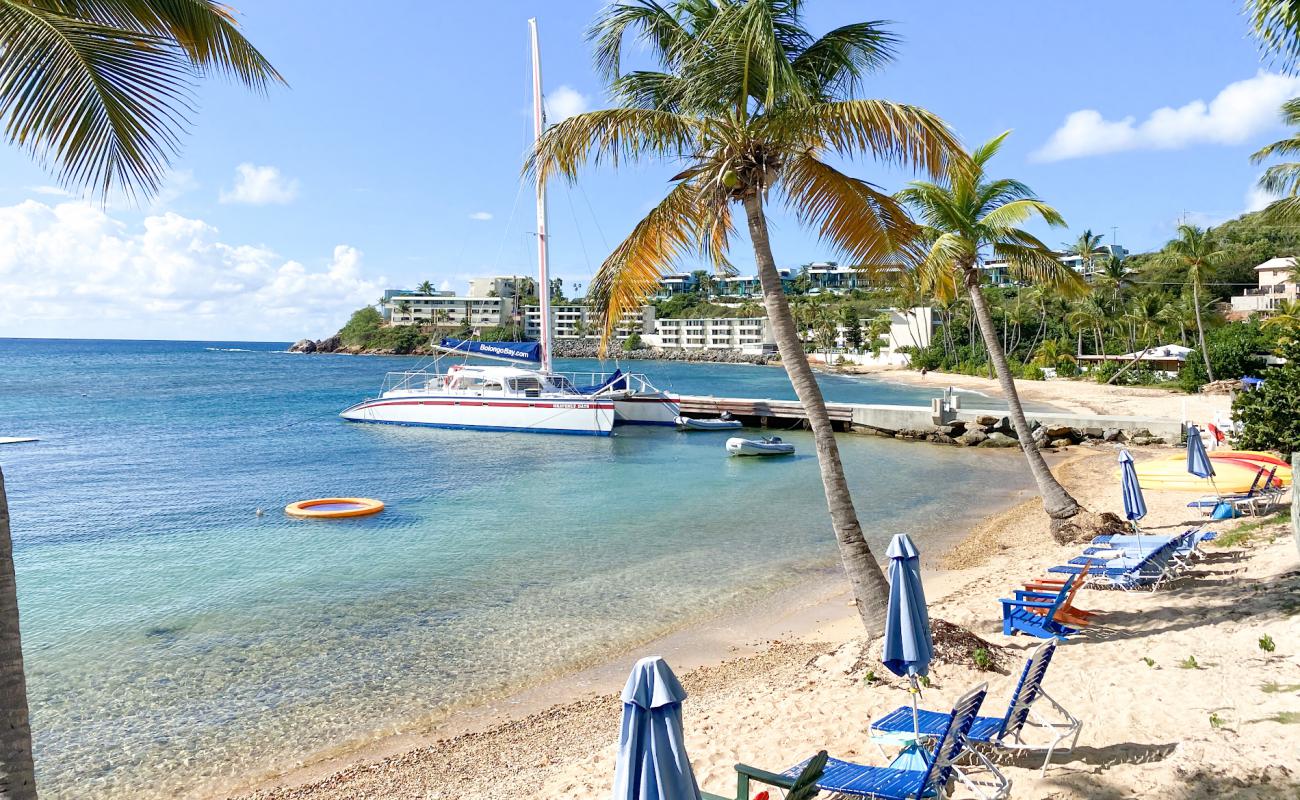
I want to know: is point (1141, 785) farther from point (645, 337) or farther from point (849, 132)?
point (645, 337)

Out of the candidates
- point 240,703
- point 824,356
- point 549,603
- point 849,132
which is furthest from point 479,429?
point 824,356

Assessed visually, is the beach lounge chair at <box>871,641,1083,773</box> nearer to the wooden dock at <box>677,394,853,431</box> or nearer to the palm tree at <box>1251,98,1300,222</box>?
the palm tree at <box>1251,98,1300,222</box>

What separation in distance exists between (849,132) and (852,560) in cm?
443

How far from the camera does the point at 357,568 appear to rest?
15234 millimetres

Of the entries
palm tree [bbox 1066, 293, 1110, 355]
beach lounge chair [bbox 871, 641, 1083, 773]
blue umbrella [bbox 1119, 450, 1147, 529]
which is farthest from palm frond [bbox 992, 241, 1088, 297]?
palm tree [bbox 1066, 293, 1110, 355]

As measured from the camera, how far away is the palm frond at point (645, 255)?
9.06 meters

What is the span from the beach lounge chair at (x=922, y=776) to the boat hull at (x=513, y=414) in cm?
3195

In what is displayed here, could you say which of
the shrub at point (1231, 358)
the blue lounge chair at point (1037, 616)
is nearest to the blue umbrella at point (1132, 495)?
the blue lounge chair at point (1037, 616)

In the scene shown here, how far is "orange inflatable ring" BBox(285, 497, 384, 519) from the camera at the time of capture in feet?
66.3

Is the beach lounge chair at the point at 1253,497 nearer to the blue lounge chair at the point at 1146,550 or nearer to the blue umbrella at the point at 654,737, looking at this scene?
the blue lounge chair at the point at 1146,550

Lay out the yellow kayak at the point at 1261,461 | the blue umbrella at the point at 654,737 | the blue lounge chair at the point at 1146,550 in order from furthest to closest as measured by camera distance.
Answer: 1. the yellow kayak at the point at 1261,461
2. the blue lounge chair at the point at 1146,550
3. the blue umbrella at the point at 654,737

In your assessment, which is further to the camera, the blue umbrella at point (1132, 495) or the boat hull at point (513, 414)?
the boat hull at point (513, 414)

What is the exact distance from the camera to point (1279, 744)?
17.1 ft

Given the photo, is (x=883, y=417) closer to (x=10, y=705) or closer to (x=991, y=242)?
(x=991, y=242)
